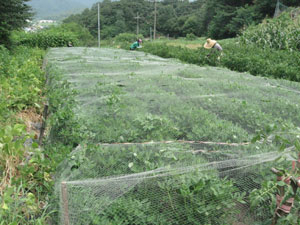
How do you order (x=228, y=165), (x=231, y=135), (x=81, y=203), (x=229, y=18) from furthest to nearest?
1. (x=229, y=18)
2. (x=231, y=135)
3. (x=228, y=165)
4. (x=81, y=203)

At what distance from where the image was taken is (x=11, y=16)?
10312 mm

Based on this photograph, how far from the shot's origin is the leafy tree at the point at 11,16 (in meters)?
9.90

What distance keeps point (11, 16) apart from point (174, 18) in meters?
46.7

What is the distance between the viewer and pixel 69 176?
2008 millimetres

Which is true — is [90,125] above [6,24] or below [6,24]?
below

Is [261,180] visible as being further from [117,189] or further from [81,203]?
[81,203]

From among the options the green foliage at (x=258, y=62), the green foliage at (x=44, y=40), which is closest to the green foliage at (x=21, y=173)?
the green foliage at (x=258, y=62)

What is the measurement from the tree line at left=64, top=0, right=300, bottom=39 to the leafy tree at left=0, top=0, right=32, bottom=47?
26.9m

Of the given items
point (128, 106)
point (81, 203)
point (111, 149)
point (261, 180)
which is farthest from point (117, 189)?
point (128, 106)

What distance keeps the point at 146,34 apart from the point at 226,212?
51.9 m

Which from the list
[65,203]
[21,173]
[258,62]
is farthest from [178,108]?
[258,62]

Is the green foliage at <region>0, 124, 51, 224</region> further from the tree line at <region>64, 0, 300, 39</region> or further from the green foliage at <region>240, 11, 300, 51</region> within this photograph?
the tree line at <region>64, 0, 300, 39</region>

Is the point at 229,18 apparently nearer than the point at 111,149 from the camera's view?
No

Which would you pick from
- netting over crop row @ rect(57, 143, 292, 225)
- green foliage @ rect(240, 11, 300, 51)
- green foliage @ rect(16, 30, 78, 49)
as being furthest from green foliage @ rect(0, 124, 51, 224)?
green foliage @ rect(16, 30, 78, 49)
